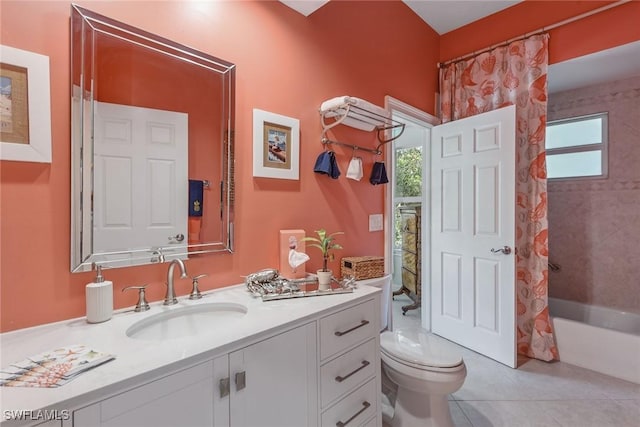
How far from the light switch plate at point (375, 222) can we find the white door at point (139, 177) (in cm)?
138

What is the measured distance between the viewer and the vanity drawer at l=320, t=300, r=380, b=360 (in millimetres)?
1213

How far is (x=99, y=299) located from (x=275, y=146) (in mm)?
1040

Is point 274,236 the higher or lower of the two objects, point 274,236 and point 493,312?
the higher

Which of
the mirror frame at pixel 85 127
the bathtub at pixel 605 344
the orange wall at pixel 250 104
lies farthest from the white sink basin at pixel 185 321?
the bathtub at pixel 605 344

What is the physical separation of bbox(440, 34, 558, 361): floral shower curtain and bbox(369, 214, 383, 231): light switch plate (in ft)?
3.83

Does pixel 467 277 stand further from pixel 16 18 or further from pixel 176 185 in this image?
pixel 16 18

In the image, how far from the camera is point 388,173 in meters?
2.40

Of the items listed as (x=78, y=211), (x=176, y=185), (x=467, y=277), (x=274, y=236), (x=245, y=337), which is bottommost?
(x=467, y=277)

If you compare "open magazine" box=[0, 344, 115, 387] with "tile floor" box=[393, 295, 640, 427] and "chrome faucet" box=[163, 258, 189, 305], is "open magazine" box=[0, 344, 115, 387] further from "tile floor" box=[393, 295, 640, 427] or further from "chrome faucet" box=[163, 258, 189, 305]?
"tile floor" box=[393, 295, 640, 427]

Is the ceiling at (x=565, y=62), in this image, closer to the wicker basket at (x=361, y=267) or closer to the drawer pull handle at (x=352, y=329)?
the wicker basket at (x=361, y=267)

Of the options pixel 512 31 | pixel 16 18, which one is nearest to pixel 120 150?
pixel 16 18

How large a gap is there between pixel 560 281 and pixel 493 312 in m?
→ 1.30

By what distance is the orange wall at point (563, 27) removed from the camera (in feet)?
6.80

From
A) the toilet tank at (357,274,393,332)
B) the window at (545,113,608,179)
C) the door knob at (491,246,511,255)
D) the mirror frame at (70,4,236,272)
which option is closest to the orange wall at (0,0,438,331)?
the mirror frame at (70,4,236,272)
